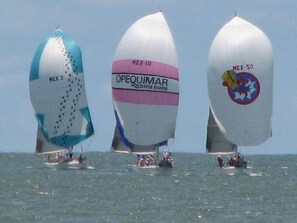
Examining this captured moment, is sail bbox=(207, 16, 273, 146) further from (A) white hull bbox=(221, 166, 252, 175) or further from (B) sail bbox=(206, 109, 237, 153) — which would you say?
(A) white hull bbox=(221, 166, 252, 175)

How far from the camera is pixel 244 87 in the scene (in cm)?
6738

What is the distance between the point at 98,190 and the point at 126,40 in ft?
40.1

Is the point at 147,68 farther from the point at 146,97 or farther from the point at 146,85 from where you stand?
the point at 146,97

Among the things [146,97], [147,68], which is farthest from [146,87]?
[147,68]

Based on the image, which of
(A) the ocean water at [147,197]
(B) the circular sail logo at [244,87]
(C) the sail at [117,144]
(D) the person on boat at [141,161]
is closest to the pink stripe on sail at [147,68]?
(B) the circular sail logo at [244,87]

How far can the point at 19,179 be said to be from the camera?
69.9m

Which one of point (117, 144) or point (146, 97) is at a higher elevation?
point (146, 97)

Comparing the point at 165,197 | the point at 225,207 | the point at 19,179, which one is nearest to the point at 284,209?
the point at 225,207

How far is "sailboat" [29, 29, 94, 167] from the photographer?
74438mm

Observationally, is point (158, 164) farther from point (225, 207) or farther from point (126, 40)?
point (225, 207)

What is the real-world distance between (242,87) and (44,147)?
1494 centimetres

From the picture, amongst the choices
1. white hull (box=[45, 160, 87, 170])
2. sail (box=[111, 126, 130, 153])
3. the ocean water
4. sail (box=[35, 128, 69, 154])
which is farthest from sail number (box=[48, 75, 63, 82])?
the ocean water

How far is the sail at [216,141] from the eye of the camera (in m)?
69.4

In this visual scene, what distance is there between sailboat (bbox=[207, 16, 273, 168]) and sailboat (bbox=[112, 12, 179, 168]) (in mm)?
2246
